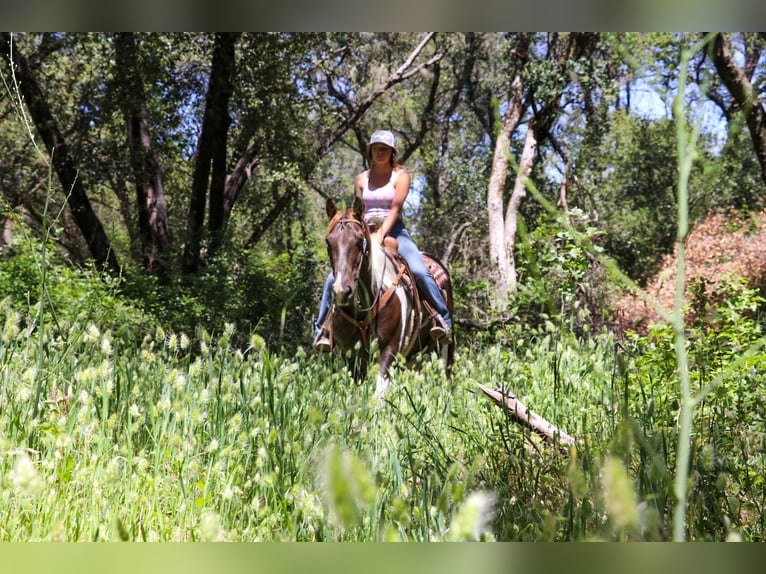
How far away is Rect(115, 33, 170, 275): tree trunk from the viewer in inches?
490

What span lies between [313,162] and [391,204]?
10581mm

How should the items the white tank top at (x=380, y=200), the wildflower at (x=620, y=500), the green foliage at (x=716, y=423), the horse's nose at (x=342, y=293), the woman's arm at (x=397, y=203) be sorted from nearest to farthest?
the wildflower at (x=620, y=500) → the green foliage at (x=716, y=423) → the horse's nose at (x=342, y=293) → the woman's arm at (x=397, y=203) → the white tank top at (x=380, y=200)

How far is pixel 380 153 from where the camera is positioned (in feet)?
25.7

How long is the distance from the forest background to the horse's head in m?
2.15

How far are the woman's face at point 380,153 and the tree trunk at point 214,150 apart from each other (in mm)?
6516

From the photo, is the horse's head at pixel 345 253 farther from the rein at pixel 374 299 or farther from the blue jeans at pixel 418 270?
the blue jeans at pixel 418 270

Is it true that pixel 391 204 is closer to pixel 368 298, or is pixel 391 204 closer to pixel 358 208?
pixel 358 208

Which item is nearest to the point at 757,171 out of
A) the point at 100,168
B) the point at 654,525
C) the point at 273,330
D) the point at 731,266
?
the point at 731,266

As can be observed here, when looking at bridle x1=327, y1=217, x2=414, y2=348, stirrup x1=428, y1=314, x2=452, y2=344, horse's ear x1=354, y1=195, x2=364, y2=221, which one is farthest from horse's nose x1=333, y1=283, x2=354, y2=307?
stirrup x1=428, y1=314, x2=452, y2=344

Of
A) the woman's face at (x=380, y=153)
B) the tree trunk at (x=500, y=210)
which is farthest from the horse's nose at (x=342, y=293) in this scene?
the tree trunk at (x=500, y=210)

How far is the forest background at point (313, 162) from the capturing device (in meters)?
12.0

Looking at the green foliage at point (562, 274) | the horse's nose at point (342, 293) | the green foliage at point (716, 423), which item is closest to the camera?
the green foliage at point (716, 423)

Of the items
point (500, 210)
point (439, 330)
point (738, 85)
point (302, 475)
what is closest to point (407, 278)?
point (439, 330)

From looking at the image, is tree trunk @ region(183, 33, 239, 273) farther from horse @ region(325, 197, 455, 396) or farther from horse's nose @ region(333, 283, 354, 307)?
horse's nose @ region(333, 283, 354, 307)
